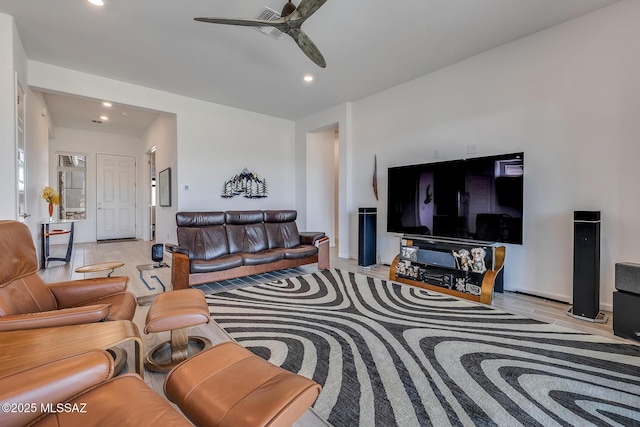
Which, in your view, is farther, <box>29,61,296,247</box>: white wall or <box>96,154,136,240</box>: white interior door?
<box>96,154,136,240</box>: white interior door

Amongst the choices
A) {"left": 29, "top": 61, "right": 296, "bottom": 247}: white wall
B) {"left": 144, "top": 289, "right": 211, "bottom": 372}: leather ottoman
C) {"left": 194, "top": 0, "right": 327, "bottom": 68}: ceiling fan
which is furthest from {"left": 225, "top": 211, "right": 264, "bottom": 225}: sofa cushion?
{"left": 194, "top": 0, "right": 327, "bottom": 68}: ceiling fan

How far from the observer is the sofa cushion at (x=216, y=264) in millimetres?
3400

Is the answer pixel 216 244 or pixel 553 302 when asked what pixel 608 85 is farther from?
pixel 216 244

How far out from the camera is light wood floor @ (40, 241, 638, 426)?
230 cm

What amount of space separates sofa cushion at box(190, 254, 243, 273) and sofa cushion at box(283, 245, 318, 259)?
2.35 ft

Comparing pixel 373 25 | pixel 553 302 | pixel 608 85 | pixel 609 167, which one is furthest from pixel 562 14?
pixel 553 302

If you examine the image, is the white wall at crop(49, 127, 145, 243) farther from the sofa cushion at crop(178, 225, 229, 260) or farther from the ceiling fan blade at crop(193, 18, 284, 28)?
the ceiling fan blade at crop(193, 18, 284, 28)

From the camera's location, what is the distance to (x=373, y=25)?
300 cm

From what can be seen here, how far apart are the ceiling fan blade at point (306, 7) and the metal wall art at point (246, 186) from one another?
386 cm

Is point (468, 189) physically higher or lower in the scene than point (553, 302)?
higher

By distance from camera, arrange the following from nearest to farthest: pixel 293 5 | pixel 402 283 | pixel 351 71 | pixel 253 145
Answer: pixel 293 5
pixel 402 283
pixel 351 71
pixel 253 145

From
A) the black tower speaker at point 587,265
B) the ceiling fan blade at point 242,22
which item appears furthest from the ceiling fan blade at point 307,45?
the black tower speaker at point 587,265

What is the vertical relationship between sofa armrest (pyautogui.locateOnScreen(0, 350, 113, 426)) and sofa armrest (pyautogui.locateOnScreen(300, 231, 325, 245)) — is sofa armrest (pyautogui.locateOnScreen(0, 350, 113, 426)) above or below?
below

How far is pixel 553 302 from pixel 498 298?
0.52 metres
